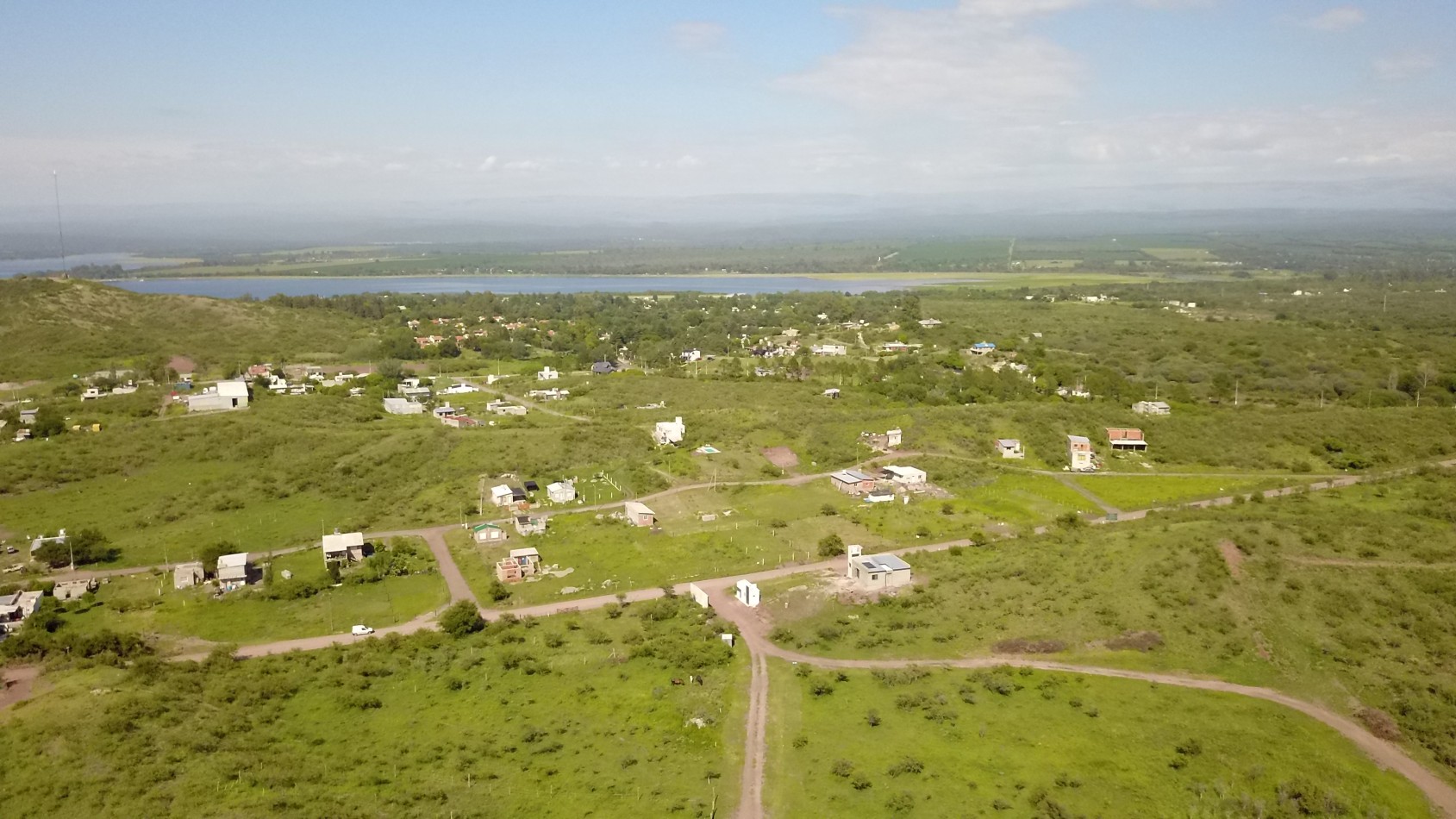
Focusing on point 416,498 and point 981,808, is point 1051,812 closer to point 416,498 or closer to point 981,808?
point 981,808

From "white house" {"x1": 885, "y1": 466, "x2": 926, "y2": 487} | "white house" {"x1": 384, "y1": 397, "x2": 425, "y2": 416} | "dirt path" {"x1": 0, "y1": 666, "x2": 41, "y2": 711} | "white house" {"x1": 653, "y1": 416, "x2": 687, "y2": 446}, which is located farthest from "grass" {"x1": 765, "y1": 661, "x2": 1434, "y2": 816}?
"white house" {"x1": 384, "y1": 397, "x2": 425, "y2": 416}

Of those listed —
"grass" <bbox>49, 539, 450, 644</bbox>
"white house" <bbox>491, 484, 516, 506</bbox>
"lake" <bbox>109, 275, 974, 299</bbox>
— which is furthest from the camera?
"lake" <bbox>109, 275, 974, 299</bbox>

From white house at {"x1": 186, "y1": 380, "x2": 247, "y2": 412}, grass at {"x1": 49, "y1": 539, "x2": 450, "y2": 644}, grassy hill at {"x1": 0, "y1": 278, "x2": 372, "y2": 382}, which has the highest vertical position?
grassy hill at {"x1": 0, "y1": 278, "x2": 372, "y2": 382}

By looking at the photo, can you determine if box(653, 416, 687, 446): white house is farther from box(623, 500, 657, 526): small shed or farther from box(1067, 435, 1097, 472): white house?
box(1067, 435, 1097, 472): white house

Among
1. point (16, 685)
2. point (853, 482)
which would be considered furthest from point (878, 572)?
point (16, 685)

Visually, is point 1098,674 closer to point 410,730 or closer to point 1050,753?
point 1050,753

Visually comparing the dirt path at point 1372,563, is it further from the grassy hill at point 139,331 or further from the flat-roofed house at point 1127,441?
the grassy hill at point 139,331
